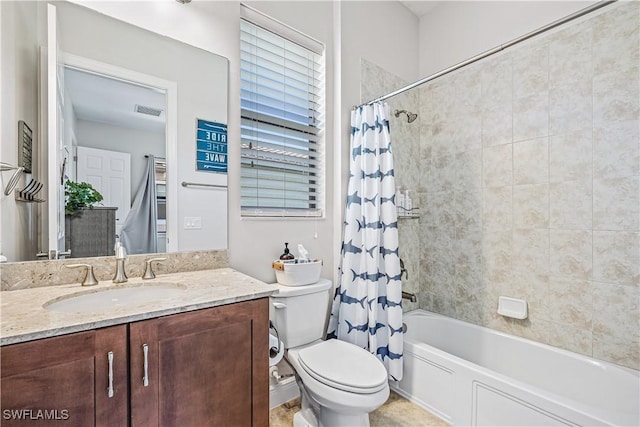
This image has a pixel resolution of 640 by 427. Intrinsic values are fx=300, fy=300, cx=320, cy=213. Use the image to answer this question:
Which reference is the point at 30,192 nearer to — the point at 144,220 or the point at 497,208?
the point at 144,220

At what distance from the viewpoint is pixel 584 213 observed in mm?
1771

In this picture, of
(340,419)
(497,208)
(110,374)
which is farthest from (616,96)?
(110,374)

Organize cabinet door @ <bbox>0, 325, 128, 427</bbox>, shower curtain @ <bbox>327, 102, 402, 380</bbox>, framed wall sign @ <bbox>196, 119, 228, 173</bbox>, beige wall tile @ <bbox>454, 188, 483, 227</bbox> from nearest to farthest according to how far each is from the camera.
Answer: cabinet door @ <bbox>0, 325, 128, 427</bbox>, framed wall sign @ <bbox>196, 119, 228, 173</bbox>, shower curtain @ <bbox>327, 102, 402, 380</bbox>, beige wall tile @ <bbox>454, 188, 483, 227</bbox>

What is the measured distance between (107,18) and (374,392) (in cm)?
203

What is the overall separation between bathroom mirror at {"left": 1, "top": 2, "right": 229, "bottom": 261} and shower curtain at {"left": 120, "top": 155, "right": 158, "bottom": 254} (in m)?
0.03

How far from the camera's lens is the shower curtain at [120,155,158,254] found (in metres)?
1.38

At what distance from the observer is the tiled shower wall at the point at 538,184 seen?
166cm

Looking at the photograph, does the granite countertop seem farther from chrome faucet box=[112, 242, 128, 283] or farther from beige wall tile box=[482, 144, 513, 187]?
beige wall tile box=[482, 144, 513, 187]

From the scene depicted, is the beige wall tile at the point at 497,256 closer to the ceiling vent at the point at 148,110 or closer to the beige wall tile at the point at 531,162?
the beige wall tile at the point at 531,162

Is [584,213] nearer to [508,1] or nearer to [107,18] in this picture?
[508,1]

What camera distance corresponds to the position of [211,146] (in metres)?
1.60

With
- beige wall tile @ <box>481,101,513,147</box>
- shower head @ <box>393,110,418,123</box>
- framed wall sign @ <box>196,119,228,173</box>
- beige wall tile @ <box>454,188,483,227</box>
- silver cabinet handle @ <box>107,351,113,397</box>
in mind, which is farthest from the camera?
shower head @ <box>393,110,418,123</box>

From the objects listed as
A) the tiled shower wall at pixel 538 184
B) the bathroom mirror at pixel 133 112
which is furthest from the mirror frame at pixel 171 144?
the tiled shower wall at pixel 538 184

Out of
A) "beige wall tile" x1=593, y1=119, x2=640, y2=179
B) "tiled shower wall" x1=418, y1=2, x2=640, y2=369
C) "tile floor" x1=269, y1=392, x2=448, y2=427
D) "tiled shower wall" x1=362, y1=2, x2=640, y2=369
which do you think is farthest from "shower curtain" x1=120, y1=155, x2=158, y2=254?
"beige wall tile" x1=593, y1=119, x2=640, y2=179
